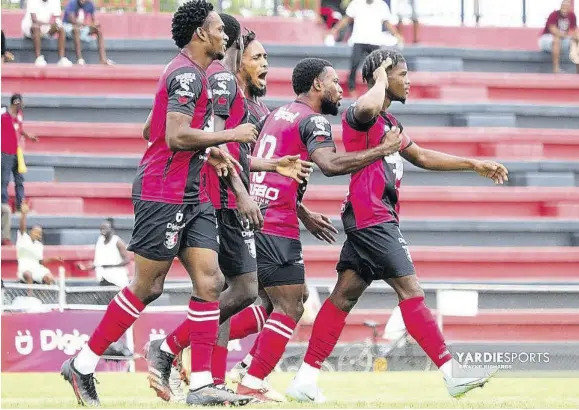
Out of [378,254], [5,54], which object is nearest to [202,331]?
[378,254]

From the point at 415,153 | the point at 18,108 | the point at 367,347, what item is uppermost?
the point at 415,153

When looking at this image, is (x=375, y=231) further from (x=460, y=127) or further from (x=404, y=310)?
(x=460, y=127)

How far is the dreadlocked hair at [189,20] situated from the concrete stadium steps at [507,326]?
8511mm

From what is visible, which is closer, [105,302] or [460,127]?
[105,302]

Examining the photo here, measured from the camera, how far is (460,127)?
74.2 feet

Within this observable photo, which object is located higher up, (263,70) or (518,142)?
(263,70)

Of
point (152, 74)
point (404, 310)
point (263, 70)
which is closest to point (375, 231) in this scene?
point (404, 310)

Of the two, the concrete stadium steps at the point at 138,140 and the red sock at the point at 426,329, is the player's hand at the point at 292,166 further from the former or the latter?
the concrete stadium steps at the point at 138,140

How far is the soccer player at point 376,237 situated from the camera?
938cm

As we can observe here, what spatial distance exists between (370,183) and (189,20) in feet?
5.75

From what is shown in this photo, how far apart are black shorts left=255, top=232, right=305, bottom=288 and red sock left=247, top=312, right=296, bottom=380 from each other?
9.8 inches

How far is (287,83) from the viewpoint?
22.9 m

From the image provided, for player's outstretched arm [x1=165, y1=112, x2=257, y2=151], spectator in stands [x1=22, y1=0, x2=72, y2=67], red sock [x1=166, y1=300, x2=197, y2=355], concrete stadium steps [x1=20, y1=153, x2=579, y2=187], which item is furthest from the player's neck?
spectator in stands [x1=22, y1=0, x2=72, y2=67]

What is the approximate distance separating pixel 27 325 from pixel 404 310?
296 inches
